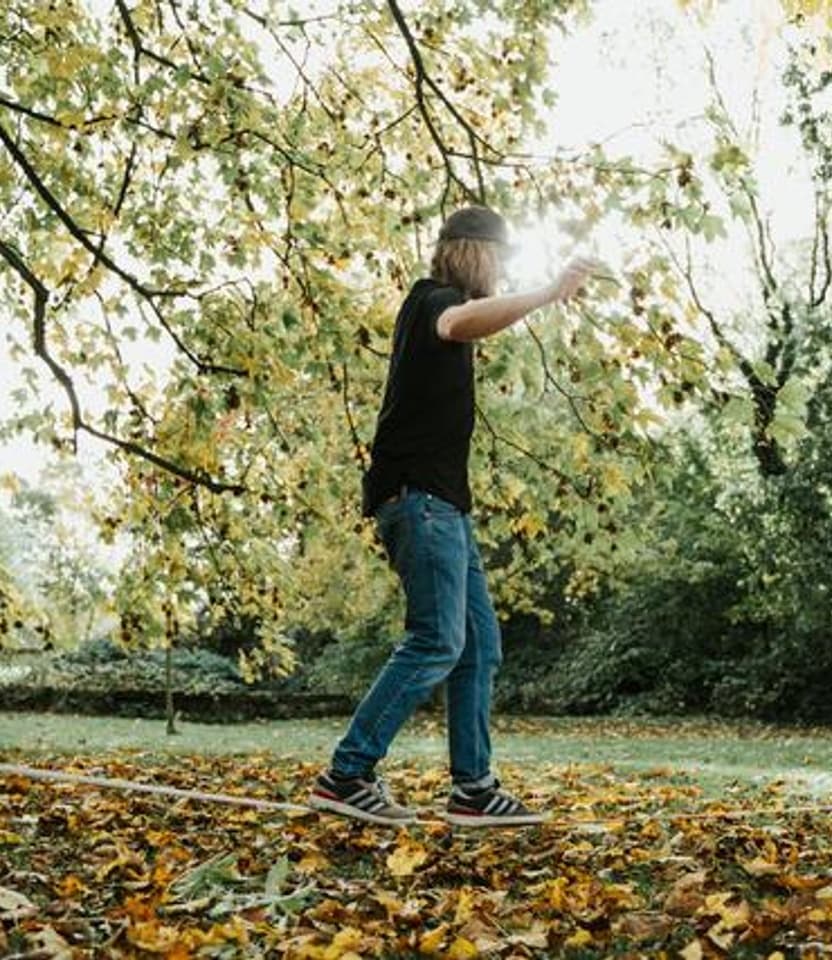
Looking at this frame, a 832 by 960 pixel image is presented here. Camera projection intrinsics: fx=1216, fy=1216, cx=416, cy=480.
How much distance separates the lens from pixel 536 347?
225 inches

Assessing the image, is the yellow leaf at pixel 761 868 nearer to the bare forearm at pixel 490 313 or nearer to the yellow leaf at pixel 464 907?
the yellow leaf at pixel 464 907

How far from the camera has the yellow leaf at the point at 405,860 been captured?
3525 mm

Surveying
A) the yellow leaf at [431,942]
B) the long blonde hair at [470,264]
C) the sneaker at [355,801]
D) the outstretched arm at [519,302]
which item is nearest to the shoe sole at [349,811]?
the sneaker at [355,801]

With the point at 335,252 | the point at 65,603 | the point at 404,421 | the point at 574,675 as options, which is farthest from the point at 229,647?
the point at 404,421

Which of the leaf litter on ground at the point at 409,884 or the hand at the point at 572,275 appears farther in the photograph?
the hand at the point at 572,275

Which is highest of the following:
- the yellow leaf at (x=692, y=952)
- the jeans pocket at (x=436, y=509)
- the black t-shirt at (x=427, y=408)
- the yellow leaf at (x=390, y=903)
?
the black t-shirt at (x=427, y=408)

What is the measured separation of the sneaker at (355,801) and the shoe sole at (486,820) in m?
0.14

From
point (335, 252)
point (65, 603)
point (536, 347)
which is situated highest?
point (335, 252)

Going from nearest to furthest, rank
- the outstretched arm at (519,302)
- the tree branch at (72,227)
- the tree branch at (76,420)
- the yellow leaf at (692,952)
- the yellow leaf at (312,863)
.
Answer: the yellow leaf at (692,952), the yellow leaf at (312,863), the outstretched arm at (519,302), the tree branch at (72,227), the tree branch at (76,420)

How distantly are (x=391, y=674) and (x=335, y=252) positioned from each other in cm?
260

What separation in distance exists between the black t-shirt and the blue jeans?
7cm

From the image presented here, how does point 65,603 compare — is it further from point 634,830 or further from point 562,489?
point 634,830

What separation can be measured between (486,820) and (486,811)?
0.03 metres

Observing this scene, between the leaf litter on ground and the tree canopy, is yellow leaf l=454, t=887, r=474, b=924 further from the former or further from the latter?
the tree canopy
